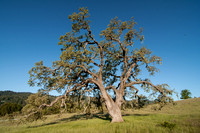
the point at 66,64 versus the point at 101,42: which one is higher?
the point at 101,42

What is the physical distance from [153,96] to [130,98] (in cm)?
334

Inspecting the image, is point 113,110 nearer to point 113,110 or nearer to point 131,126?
point 113,110

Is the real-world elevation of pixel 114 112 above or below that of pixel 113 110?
below

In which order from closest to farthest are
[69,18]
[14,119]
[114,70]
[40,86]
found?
[14,119] → [40,86] → [69,18] → [114,70]

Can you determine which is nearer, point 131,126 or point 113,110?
point 131,126

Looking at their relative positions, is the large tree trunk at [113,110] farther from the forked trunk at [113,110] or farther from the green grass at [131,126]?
the green grass at [131,126]

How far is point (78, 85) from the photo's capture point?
643 inches

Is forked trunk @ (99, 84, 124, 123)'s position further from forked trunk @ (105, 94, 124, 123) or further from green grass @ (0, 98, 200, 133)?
green grass @ (0, 98, 200, 133)

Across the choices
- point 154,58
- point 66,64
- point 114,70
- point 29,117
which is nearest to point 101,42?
Answer: point 114,70

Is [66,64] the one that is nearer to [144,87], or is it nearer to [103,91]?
[103,91]

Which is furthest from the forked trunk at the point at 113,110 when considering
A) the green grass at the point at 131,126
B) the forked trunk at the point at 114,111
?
the green grass at the point at 131,126

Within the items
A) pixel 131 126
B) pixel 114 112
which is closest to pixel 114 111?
pixel 114 112

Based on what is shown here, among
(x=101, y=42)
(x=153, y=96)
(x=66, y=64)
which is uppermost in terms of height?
(x=101, y=42)

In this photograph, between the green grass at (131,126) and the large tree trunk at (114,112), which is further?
the large tree trunk at (114,112)
